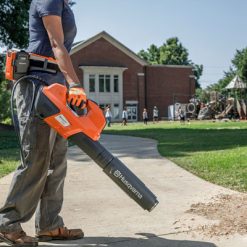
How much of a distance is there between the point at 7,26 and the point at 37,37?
21.8 metres

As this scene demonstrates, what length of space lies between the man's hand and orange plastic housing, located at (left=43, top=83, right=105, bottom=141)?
0.04 m

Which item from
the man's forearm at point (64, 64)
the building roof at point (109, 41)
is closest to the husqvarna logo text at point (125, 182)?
the man's forearm at point (64, 64)

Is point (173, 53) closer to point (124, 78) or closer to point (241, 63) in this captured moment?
point (241, 63)

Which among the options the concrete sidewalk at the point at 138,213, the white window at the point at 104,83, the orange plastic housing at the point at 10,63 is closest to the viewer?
the orange plastic housing at the point at 10,63

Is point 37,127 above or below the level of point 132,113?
above

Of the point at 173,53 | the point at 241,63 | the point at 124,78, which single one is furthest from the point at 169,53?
the point at 124,78

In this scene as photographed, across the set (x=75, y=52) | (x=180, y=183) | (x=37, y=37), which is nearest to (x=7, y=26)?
(x=180, y=183)

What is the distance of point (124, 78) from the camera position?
6275cm

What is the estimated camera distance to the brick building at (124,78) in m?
59.7

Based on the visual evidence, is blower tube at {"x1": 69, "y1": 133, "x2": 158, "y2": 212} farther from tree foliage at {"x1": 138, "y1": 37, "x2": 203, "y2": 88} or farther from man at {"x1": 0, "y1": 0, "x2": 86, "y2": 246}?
tree foliage at {"x1": 138, "y1": 37, "x2": 203, "y2": 88}

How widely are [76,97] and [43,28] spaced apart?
0.67 metres

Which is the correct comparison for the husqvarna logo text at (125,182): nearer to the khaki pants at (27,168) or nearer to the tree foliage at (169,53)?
the khaki pants at (27,168)

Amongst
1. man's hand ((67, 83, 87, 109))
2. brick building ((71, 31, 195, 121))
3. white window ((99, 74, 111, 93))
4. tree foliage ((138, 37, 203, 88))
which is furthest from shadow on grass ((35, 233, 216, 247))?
tree foliage ((138, 37, 203, 88))

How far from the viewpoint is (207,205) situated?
4.83 m
